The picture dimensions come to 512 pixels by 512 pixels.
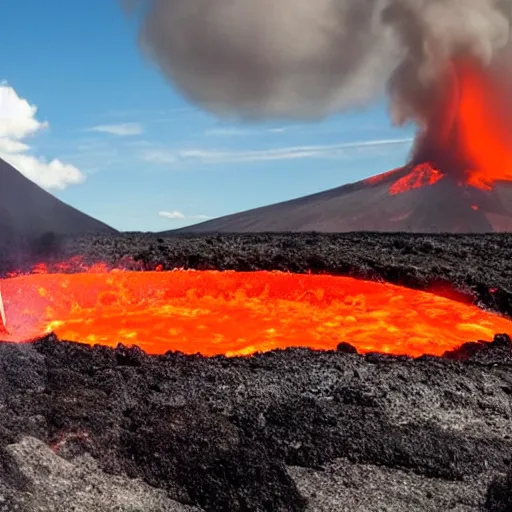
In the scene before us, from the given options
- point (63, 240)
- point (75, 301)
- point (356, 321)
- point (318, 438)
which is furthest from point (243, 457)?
point (63, 240)

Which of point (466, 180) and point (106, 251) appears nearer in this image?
point (106, 251)

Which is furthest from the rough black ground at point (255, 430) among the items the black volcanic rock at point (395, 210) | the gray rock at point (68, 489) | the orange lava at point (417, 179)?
the orange lava at point (417, 179)

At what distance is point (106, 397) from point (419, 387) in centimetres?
338

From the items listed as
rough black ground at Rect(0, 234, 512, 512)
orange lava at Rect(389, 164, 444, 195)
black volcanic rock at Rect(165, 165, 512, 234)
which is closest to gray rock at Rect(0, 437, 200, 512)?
rough black ground at Rect(0, 234, 512, 512)

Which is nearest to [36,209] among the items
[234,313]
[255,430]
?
[234,313]

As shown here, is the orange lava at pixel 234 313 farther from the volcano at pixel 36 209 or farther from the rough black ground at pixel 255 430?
the volcano at pixel 36 209

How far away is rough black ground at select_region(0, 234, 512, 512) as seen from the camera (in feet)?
19.4

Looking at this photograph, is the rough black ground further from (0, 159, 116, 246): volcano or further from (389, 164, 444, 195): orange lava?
(389, 164, 444, 195): orange lava

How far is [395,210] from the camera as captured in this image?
119 feet

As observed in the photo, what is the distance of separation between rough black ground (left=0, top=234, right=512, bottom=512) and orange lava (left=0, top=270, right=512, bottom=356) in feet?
5.06

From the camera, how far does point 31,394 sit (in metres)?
7.56

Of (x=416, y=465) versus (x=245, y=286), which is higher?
(x=245, y=286)

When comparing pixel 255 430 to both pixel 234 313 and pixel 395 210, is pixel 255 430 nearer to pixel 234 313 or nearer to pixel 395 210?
pixel 234 313

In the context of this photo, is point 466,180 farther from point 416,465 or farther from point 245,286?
point 416,465
